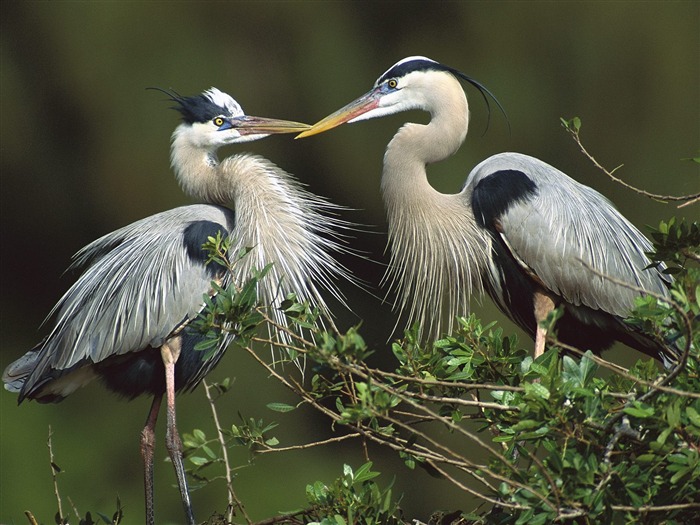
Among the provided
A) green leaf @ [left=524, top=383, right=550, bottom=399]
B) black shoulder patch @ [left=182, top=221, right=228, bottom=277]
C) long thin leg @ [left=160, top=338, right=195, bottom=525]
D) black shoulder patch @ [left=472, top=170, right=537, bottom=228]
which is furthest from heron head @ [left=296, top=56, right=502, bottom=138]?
green leaf @ [left=524, top=383, right=550, bottom=399]

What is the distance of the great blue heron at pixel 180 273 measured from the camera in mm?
3279

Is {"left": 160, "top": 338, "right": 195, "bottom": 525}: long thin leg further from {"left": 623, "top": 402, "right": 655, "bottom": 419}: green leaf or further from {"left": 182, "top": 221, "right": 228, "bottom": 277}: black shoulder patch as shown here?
{"left": 623, "top": 402, "right": 655, "bottom": 419}: green leaf

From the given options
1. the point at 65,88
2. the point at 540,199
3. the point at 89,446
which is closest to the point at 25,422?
the point at 89,446

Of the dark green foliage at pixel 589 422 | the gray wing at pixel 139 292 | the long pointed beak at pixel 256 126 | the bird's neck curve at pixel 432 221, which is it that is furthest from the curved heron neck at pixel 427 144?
the dark green foliage at pixel 589 422

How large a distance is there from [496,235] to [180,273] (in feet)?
3.03

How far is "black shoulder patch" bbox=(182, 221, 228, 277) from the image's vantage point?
129 inches

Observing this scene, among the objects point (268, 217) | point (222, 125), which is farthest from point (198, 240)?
point (222, 125)

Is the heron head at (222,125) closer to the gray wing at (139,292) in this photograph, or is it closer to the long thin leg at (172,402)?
the gray wing at (139,292)

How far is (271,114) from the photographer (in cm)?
637

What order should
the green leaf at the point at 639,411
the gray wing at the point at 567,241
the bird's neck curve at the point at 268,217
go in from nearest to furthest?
the green leaf at the point at 639,411, the gray wing at the point at 567,241, the bird's neck curve at the point at 268,217

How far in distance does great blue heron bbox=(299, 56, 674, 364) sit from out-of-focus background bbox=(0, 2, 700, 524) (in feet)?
7.61

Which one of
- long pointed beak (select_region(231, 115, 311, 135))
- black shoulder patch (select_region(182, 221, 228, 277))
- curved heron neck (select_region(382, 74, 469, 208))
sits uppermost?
long pointed beak (select_region(231, 115, 311, 135))

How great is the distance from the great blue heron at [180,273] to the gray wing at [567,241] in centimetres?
54

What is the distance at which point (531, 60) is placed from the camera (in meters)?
6.51
